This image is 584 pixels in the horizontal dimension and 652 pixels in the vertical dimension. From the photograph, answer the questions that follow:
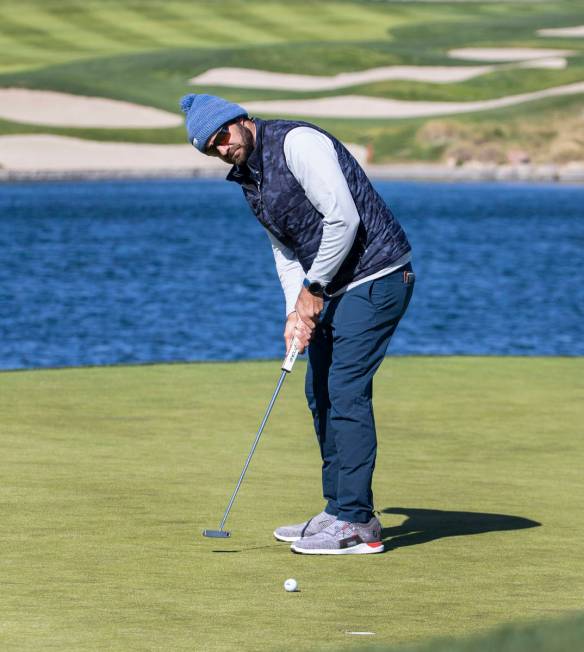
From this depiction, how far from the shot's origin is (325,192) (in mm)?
5031

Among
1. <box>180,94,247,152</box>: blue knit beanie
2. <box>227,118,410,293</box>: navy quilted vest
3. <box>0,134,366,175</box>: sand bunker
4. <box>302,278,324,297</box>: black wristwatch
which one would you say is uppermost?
<box>180,94,247,152</box>: blue knit beanie

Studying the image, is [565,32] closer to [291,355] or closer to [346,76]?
[346,76]

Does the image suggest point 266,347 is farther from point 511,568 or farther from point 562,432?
point 511,568

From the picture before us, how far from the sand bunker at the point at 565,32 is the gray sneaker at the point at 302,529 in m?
88.3

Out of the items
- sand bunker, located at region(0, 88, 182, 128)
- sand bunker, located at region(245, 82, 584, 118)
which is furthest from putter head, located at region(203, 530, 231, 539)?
sand bunker, located at region(245, 82, 584, 118)

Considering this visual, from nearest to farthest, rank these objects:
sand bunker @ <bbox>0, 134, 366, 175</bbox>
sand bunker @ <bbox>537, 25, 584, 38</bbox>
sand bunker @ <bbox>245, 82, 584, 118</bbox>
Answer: sand bunker @ <bbox>0, 134, 366, 175</bbox>, sand bunker @ <bbox>245, 82, 584, 118</bbox>, sand bunker @ <bbox>537, 25, 584, 38</bbox>

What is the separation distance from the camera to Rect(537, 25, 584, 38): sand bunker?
91.2 meters

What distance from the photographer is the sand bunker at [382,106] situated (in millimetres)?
72938

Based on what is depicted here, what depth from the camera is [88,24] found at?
84.5 metres

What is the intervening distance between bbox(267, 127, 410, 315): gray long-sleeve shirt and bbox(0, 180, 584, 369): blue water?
15.6 meters

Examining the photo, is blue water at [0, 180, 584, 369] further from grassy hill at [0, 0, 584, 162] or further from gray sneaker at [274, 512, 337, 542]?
gray sneaker at [274, 512, 337, 542]

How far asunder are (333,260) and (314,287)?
0.12 m

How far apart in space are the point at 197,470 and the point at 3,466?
0.82m

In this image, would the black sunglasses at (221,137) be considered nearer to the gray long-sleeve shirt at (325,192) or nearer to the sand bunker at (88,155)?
the gray long-sleeve shirt at (325,192)
